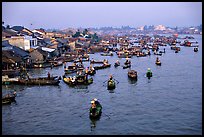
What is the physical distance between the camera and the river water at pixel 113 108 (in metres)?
10.3

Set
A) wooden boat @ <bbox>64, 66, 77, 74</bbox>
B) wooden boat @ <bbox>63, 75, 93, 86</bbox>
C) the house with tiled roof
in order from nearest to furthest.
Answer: wooden boat @ <bbox>63, 75, 93, 86</bbox> → the house with tiled roof → wooden boat @ <bbox>64, 66, 77, 74</bbox>

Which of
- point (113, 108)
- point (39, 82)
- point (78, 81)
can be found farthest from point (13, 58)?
point (113, 108)

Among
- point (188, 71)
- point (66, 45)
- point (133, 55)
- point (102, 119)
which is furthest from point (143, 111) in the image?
point (66, 45)

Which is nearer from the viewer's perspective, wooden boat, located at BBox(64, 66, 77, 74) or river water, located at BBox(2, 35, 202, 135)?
river water, located at BBox(2, 35, 202, 135)

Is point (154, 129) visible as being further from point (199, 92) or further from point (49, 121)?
point (199, 92)

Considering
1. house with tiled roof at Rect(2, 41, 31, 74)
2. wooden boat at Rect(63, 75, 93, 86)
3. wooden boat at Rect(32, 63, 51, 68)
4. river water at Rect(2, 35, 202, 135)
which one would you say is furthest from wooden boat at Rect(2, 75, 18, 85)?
wooden boat at Rect(32, 63, 51, 68)

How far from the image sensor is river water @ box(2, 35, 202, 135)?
10312mm

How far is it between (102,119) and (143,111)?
1.90 m

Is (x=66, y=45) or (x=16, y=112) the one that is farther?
(x=66, y=45)

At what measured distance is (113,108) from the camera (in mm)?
12625

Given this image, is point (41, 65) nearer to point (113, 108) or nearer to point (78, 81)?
point (78, 81)

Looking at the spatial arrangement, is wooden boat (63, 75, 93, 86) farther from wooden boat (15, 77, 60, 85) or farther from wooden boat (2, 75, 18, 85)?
wooden boat (2, 75, 18, 85)

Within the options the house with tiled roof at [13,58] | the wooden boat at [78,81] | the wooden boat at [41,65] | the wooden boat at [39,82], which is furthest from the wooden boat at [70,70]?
the wooden boat at [39,82]

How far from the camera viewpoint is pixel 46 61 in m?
25.7
